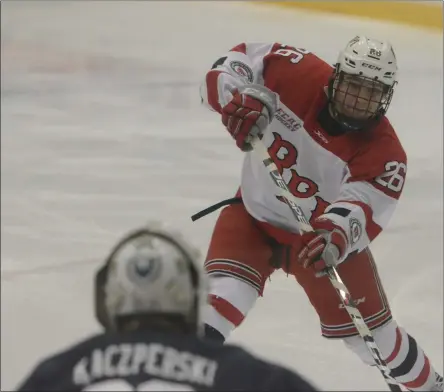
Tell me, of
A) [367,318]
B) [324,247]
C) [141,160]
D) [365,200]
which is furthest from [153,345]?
[141,160]

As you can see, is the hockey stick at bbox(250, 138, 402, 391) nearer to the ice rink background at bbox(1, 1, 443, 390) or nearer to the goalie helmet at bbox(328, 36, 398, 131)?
the goalie helmet at bbox(328, 36, 398, 131)

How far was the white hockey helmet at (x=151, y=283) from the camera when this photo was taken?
0.91 metres

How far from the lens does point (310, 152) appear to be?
1.81 metres

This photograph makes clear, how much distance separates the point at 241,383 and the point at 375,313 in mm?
1034

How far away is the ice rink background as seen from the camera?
89.8 inches

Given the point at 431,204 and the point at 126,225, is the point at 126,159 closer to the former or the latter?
the point at 126,225

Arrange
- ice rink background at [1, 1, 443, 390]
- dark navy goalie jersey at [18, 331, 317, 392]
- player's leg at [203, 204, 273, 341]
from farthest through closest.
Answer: ice rink background at [1, 1, 443, 390] → player's leg at [203, 204, 273, 341] → dark navy goalie jersey at [18, 331, 317, 392]

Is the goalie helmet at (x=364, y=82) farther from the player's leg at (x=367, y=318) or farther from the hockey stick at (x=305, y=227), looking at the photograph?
the player's leg at (x=367, y=318)

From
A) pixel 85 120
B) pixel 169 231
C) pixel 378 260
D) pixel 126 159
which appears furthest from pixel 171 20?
pixel 169 231

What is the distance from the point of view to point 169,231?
0.97 meters

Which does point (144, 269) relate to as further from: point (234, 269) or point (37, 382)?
point (234, 269)

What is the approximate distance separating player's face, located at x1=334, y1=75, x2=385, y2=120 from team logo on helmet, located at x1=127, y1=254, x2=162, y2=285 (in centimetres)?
82

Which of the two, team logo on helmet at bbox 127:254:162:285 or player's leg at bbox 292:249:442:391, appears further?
player's leg at bbox 292:249:442:391

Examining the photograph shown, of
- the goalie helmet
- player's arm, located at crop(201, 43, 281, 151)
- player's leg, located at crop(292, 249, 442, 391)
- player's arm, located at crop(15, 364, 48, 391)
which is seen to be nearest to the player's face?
the goalie helmet
